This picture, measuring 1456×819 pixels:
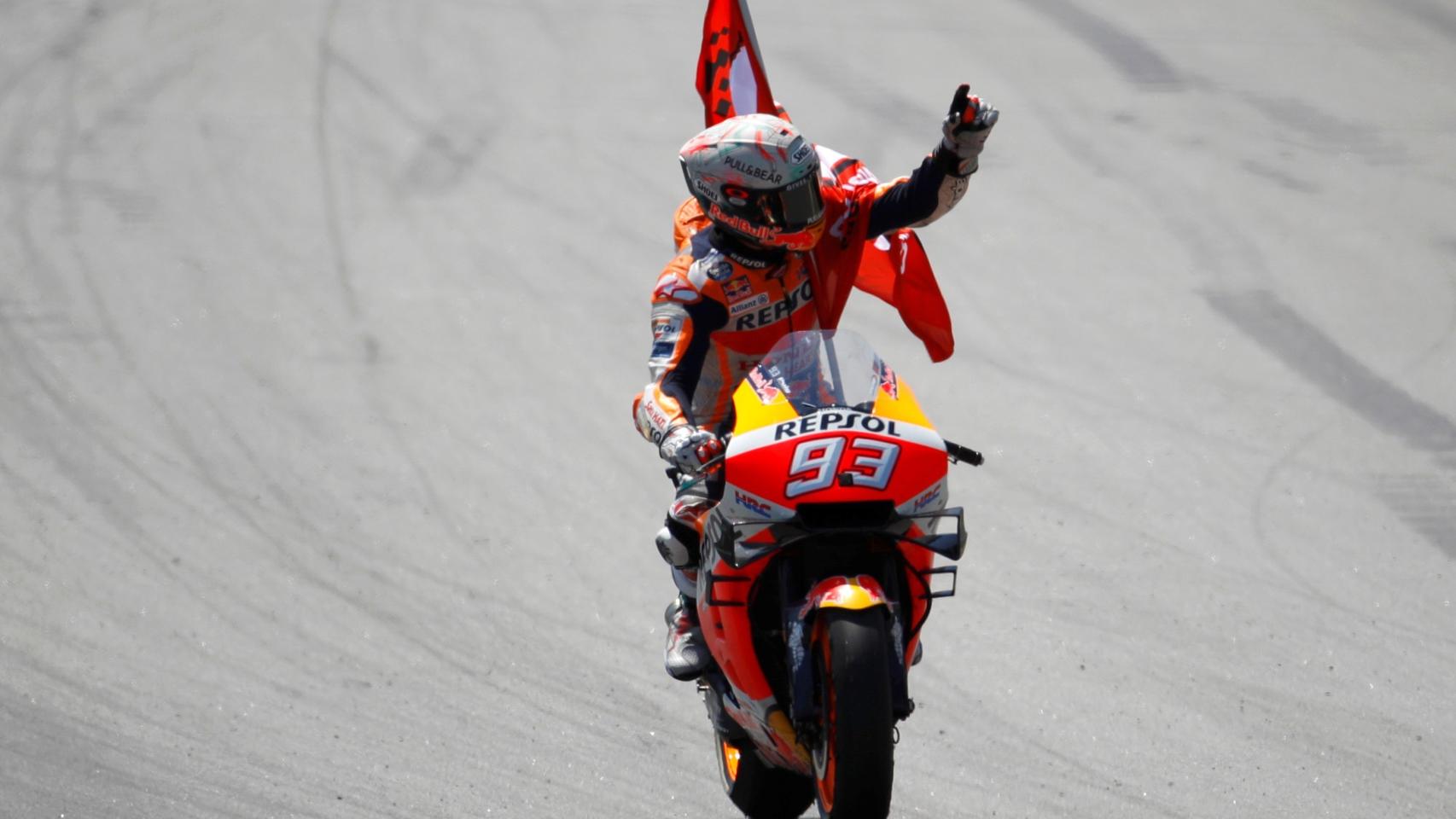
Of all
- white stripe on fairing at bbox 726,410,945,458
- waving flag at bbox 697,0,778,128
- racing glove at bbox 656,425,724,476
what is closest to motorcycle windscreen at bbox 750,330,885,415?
white stripe on fairing at bbox 726,410,945,458

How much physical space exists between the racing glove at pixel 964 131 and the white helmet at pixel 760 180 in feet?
1.52

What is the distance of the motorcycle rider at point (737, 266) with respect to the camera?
15.8 feet

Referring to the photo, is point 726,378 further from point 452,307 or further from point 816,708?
point 452,307

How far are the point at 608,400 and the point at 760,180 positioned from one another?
363 centimetres

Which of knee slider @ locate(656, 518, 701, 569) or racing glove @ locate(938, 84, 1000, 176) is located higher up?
racing glove @ locate(938, 84, 1000, 176)

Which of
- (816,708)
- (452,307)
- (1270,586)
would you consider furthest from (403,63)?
(816,708)

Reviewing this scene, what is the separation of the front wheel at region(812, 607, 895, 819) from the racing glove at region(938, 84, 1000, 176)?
1.67 metres

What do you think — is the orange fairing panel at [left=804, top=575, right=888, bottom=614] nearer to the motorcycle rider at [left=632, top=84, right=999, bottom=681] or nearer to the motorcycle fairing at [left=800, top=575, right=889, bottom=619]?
the motorcycle fairing at [left=800, top=575, right=889, bottom=619]

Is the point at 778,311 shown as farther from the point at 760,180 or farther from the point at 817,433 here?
the point at 817,433

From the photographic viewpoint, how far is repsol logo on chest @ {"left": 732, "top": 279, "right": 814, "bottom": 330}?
203 inches

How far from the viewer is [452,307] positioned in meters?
9.06

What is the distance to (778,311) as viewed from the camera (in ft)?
17.1

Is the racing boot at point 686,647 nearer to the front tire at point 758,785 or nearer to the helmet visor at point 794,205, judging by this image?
the front tire at point 758,785

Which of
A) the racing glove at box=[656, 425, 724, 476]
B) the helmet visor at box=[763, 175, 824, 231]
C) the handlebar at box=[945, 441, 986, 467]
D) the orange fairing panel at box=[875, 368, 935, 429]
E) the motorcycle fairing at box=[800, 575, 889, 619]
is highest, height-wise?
the helmet visor at box=[763, 175, 824, 231]
